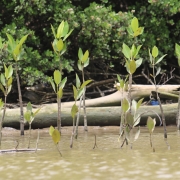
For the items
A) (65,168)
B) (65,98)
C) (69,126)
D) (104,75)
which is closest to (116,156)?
(65,168)

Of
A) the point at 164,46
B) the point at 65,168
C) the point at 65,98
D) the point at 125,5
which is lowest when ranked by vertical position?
the point at 65,168

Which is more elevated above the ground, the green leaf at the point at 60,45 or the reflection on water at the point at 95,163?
the green leaf at the point at 60,45

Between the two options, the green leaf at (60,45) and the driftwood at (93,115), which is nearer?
the green leaf at (60,45)

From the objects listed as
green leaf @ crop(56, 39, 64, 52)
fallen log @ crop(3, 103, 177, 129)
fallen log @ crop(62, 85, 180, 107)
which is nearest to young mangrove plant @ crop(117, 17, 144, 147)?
green leaf @ crop(56, 39, 64, 52)

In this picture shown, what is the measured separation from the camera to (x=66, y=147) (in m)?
5.06

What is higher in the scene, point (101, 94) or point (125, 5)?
point (125, 5)

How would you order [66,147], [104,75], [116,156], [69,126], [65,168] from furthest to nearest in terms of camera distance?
[104,75] < [69,126] < [66,147] < [116,156] < [65,168]

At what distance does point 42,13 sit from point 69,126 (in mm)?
3267

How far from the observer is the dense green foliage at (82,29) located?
33.2 feet

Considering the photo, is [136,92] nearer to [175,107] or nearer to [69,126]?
[175,107]

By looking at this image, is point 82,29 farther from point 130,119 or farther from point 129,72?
point 130,119

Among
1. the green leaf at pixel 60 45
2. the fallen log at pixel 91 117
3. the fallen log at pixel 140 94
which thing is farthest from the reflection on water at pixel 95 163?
the fallen log at pixel 140 94

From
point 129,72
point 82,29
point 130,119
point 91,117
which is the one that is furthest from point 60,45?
point 82,29

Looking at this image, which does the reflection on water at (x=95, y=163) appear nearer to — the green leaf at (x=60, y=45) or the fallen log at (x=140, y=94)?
the green leaf at (x=60, y=45)
